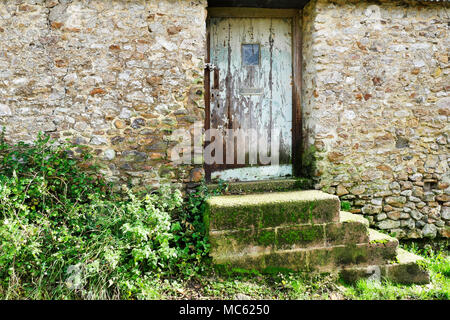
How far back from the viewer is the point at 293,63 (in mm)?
4191

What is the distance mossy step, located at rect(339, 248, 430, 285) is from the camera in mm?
3162

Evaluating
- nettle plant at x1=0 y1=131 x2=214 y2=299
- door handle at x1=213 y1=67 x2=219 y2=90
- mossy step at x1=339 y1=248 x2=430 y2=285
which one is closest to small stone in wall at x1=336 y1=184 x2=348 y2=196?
mossy step at x1=339 y1=248 x2=430 y2=285

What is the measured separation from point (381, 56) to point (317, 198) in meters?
2.10

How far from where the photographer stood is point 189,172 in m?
3.71

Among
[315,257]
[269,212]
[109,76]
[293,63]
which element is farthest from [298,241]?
[109,76]

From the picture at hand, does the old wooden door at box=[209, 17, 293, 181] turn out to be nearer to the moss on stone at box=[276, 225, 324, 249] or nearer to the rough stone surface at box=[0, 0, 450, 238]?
the rough stone surface at box=[0, 0, 450, 238]

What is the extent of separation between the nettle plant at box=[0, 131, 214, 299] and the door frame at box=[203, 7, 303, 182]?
47.4 inches

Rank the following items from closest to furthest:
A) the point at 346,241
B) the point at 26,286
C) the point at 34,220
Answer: the point at 26,286 < the point at 34,220 < the point at 346,241

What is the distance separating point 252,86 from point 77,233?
2711mm

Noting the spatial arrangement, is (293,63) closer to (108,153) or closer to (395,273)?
(108,153)
